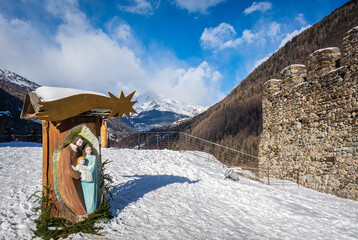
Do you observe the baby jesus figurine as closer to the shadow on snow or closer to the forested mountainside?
the shadow on snow

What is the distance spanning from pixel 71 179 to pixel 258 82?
4240 cm

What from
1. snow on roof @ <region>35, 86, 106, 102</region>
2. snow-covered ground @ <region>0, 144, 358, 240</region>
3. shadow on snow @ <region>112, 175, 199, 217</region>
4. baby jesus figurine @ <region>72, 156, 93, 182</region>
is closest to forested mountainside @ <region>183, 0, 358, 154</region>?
snow-covered ground @ <region>0, 144, 358, 240</region>

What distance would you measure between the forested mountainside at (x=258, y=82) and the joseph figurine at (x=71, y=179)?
79.2ft

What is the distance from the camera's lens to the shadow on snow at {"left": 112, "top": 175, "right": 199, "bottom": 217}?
516 cm

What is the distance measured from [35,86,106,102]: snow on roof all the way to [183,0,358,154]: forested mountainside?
2436 cm

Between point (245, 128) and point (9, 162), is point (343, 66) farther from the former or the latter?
point (245, 128)

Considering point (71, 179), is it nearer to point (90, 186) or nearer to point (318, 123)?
point (90, 186)

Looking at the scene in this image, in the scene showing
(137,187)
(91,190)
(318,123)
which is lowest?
(137,187)

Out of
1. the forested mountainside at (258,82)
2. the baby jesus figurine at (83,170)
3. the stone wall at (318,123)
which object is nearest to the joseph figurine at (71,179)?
the baby jesus figurine at (83,170)

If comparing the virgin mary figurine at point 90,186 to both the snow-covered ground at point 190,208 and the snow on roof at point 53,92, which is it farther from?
the snow on roof at point 53,92

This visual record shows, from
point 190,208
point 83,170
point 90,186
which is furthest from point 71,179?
point 190,208

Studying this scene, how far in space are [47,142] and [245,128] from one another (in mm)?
31712

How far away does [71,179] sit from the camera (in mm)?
3600

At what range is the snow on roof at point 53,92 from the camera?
3496mm
